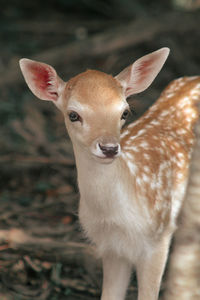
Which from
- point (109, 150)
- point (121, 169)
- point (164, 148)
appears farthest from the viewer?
point (164, 148)

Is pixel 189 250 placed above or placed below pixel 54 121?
above

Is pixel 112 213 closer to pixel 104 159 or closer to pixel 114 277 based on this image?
pixel 104 159

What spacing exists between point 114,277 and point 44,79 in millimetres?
1552

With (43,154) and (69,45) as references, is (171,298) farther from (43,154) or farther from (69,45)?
(69,45)

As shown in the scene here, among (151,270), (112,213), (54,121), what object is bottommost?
(54,121)

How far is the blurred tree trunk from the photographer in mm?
2555

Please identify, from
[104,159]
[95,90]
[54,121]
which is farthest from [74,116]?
[54,121]

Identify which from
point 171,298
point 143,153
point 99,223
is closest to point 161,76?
point 143,153

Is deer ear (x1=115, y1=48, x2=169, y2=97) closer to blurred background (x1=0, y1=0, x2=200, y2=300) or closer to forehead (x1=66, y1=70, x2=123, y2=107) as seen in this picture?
forehead (x1=66, y1=70, x2=123, y2=107)

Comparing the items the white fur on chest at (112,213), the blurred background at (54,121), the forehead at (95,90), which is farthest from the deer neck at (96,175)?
the blurred background at (54,121)

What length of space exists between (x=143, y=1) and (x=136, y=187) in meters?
6.98

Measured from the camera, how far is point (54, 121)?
7.22 meters

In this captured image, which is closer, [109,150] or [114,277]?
[109,150]

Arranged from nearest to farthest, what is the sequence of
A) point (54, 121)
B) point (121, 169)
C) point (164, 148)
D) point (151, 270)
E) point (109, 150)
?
1. point (109, 150)
2. point (121, 169)
3. point (151, 270)
4. point (164, 148)
5. point (54, 121)
